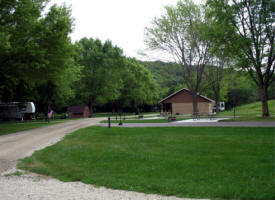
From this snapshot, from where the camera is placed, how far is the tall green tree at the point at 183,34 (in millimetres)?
33031

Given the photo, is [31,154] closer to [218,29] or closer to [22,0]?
[22,0]

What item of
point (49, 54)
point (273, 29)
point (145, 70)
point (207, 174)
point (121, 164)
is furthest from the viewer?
point (145, 70)

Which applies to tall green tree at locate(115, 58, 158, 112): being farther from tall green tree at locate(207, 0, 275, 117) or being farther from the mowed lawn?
the mowed lawn

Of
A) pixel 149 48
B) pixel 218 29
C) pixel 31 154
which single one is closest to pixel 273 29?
pixel 218 29

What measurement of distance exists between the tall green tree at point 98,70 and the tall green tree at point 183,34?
21.1 m

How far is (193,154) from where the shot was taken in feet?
33.1

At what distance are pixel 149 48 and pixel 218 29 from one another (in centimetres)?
1103

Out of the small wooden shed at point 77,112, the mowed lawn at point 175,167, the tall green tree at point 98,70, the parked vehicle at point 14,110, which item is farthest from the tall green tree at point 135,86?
the mowed lawn at point 175,167

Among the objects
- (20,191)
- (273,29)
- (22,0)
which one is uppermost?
(22,0)

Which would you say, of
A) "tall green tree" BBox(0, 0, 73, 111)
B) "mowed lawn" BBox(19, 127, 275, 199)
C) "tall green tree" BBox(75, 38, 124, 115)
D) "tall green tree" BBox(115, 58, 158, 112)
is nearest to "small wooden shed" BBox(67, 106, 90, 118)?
"tall green tree" BBox(75, 38, 124, 115)

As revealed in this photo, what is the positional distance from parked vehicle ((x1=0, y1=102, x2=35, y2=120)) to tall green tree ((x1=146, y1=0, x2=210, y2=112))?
21534mm

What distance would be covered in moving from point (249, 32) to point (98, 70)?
33.9m

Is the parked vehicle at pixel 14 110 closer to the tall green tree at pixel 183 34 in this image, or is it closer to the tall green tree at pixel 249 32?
the tall green tree at pixel 183 34

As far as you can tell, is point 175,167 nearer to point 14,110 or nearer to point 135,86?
point 14,110
